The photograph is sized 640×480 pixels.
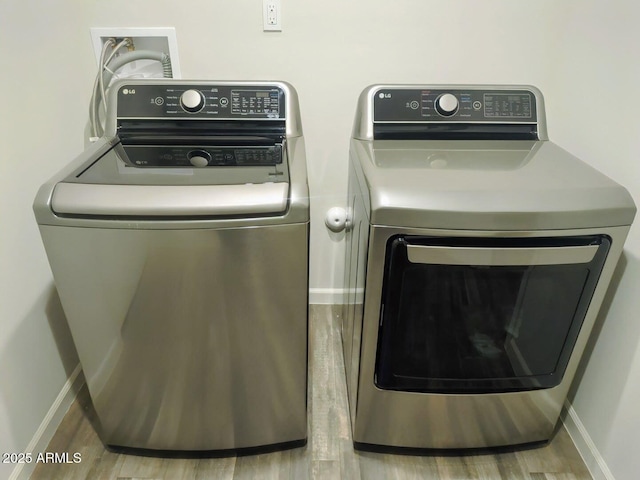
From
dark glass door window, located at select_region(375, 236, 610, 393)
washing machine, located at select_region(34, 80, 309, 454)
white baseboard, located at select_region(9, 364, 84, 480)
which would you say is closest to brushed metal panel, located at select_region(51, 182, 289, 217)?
washing machine, located at select_region(34, 80, 309, 454)

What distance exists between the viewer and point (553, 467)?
1335 millimetres

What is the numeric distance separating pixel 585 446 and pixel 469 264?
0.82m

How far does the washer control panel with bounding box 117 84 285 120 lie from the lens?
1326mm

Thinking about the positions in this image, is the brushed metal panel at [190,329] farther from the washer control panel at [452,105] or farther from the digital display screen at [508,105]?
the digital display screen at [508,105]

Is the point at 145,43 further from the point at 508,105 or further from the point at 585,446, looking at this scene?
the point at 585,446

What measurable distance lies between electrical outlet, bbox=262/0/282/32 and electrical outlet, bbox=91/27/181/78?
1.00 ft

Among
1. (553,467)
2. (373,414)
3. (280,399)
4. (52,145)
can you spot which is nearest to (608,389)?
(553,467)

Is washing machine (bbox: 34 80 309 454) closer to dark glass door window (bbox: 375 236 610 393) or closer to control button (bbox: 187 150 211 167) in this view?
control button (bbox: 187 150 211 167)

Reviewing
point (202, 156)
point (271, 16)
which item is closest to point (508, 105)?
point (271, 16)

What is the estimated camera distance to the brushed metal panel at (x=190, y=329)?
0.98 m

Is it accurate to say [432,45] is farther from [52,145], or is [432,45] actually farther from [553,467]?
[553,467]

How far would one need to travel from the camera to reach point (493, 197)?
3.17ft

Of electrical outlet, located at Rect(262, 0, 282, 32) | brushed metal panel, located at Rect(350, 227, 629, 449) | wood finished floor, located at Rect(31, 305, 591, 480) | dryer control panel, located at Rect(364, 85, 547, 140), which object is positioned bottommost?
wood finished floor, located at Rect(31, 305, 591, 480)

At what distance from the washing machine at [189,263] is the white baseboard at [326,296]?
727 mm
